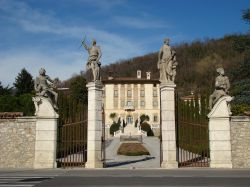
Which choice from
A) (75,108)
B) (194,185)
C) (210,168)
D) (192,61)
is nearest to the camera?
(194,185)

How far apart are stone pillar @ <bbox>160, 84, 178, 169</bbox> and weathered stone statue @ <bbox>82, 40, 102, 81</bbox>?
10.5 feet

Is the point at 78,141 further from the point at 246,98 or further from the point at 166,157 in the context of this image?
the point at 246,98

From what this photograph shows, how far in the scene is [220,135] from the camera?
16.0 meters

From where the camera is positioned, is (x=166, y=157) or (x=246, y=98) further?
(x=246, y=98)

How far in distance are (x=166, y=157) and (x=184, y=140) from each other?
1469 millimetres

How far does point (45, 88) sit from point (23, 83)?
141 ft

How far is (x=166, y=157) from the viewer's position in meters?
16.1

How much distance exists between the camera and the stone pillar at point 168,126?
1608 cm

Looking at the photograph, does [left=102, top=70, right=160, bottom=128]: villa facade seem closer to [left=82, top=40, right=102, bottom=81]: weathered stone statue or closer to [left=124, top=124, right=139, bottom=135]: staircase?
[left=124, top=124, right=139, bottom=135]: staircase

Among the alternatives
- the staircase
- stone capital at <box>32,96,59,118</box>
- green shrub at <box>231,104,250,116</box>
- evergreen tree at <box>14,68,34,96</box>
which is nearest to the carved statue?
stone capital at <box>32,96,59,118</box>

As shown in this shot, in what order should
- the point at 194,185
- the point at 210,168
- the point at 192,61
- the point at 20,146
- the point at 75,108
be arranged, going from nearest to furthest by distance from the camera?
the point at 194,185 → the point at 210,168 → the point at 20,146 → the point at 75,108 → the point at 192,61

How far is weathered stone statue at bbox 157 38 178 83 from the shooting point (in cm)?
1672

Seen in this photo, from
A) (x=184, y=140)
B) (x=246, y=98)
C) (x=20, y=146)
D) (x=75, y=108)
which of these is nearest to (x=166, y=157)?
(x=184, y=140)

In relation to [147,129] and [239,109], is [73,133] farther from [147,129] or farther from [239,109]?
[147,129]
